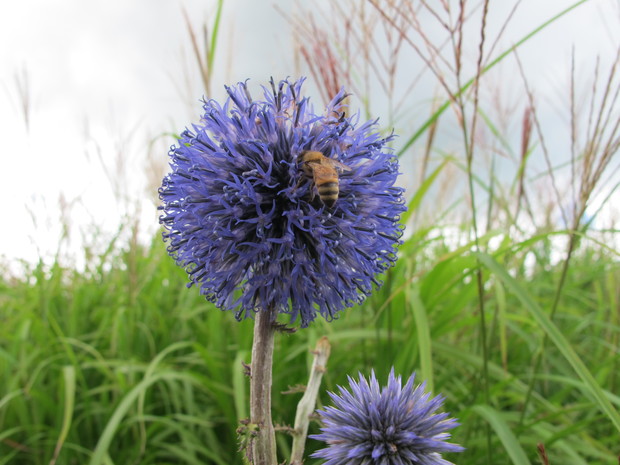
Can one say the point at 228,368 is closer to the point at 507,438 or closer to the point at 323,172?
the point at 507,438

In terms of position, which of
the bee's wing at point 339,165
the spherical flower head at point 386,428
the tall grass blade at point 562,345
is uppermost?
the bee's wing at point 339,165

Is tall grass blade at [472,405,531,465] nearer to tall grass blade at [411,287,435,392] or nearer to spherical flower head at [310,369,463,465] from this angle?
tall grass blade at [411,287,435,392]

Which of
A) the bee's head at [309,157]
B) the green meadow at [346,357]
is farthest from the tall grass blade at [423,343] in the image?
the bee's head at [309,157]

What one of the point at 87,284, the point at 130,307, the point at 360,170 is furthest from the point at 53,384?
the point at 360,170

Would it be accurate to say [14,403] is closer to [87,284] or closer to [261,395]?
[87,284]

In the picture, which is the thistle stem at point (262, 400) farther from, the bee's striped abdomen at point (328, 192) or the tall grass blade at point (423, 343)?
the tall grass blade at point (423, 343)
